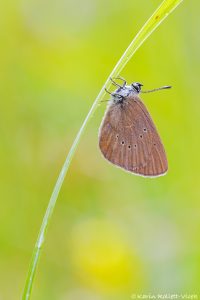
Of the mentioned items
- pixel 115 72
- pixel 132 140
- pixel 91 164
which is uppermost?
pixel 91 164

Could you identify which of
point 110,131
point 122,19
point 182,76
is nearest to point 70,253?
point 110,131

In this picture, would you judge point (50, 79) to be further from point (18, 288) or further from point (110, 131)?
point (18, 288)

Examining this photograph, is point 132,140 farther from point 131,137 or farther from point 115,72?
point 115,72

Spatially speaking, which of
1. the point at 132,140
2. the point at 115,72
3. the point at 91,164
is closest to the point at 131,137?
the point at 132,140

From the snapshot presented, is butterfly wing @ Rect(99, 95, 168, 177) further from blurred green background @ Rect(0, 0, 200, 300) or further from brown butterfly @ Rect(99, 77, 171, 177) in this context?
blurred green background @ Rect(0, 0, 200, 300)

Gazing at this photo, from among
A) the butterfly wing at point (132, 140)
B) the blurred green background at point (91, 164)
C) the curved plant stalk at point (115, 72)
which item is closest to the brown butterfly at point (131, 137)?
the butterfly wing at point (132, 140)

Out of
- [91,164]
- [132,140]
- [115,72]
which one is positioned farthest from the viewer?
[91,164]

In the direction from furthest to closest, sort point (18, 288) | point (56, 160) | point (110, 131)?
point (56, 160), point (18, 288), point (110, 131)

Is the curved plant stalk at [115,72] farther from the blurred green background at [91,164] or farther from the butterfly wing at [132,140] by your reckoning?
the blurred green background at [91,164]
